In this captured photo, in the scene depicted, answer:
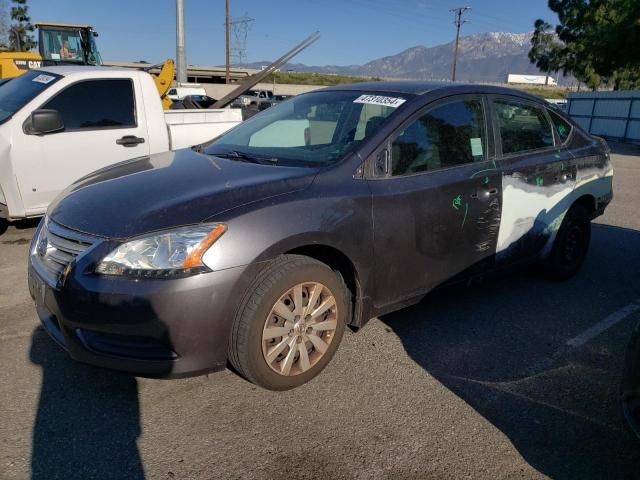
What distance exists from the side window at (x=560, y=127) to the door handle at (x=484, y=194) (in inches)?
47.1

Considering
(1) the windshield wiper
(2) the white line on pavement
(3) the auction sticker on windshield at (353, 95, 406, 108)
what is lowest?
(2) the white line on pavement

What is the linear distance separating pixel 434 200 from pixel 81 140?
391cm

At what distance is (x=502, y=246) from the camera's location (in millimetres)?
3963

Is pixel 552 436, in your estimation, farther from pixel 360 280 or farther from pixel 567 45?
pixel 567 45

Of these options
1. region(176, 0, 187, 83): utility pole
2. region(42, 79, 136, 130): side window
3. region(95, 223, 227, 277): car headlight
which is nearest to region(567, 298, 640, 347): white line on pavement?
region(95, 223, 227, 277): car headlight

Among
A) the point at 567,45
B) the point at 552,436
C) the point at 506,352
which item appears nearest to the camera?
the point at 552,436

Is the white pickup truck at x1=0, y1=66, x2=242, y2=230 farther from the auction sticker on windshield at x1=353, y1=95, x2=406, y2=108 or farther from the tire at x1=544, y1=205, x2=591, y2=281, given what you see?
the tire at x1=544, y1=205, x2=591, y2=281

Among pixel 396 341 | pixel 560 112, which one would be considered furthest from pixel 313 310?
pixel 560 112

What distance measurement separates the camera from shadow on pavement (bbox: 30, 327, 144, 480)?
2.35 m

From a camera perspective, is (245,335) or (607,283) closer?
(245,335)

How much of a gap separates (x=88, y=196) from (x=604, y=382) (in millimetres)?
3230

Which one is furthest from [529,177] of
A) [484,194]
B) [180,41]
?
[180,41]

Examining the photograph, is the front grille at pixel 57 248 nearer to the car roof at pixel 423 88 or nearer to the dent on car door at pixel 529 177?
the car roof at pixel 423 88

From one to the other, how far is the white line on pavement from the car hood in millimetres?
2274
